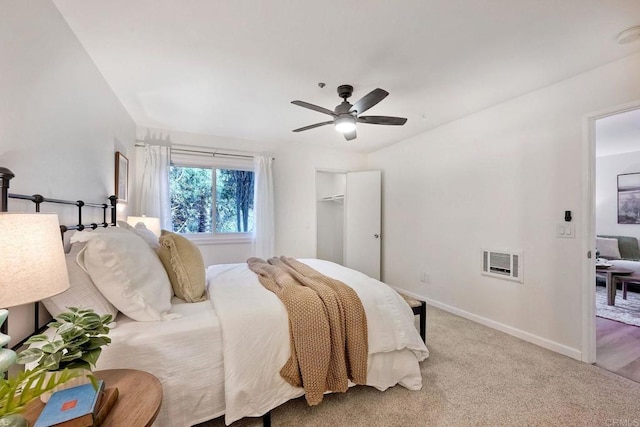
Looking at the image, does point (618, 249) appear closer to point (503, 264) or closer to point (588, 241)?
point (503, 264)

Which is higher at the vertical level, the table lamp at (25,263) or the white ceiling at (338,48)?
the white ceiling at (338,48)

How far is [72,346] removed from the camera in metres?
0.91

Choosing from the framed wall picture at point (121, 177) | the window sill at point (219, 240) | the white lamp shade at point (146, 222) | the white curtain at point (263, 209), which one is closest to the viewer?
the framed wall picture at point (121, 177)

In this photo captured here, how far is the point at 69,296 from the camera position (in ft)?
4.29

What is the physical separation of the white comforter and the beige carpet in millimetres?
154

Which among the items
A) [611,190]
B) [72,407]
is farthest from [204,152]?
[611,190]

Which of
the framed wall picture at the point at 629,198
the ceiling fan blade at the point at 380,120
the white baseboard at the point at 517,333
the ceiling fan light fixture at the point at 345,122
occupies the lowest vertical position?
the white baseboard at the point at 517,333

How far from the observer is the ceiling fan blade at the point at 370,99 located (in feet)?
6.72

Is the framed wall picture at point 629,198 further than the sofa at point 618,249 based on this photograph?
Yes

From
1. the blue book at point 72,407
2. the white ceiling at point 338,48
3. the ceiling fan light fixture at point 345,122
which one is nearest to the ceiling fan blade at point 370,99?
the ceiling fan light fixture at point 345,122

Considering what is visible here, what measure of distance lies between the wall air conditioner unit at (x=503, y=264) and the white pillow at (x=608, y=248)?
3392 millimetres

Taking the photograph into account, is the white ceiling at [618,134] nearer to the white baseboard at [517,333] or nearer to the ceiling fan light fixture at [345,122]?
the white baseboard at [517,333]

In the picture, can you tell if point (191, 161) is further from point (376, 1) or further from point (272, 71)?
point (376, 1)

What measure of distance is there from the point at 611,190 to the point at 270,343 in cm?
696
